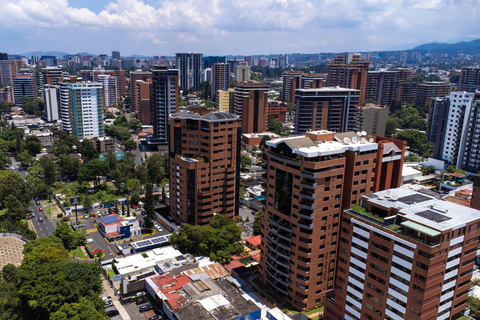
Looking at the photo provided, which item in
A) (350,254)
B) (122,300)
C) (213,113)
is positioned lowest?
(122,300)

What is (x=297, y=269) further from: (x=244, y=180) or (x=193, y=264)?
(x=244, y=180)

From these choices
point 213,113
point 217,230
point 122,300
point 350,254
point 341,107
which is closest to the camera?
point 350,254

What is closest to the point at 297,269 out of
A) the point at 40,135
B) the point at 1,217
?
the point at 1,217

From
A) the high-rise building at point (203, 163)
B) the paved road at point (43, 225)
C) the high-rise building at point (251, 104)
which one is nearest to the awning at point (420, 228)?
the high-rise building at point (203, 163)

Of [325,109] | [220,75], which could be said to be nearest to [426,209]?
[325,109]

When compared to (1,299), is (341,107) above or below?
above

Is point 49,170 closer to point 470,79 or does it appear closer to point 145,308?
point 145,308

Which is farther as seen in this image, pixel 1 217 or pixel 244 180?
pixel 244 180

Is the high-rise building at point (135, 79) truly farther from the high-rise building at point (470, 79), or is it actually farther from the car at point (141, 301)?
the high-rise building at point (470, 79)
